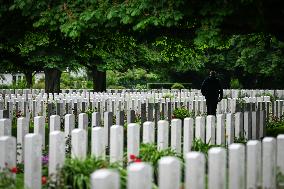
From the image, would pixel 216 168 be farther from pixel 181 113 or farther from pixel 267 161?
pixel 181 113

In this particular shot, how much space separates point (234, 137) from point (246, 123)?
0.65m

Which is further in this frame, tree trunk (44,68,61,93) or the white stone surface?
tree trunk (44,68,61,93)

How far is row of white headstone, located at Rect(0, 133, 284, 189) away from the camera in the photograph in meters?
3.74

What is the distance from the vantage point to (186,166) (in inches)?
165

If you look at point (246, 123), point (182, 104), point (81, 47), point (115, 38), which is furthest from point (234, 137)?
point (182, 104)

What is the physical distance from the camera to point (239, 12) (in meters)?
8.19

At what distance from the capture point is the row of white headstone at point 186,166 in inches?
147

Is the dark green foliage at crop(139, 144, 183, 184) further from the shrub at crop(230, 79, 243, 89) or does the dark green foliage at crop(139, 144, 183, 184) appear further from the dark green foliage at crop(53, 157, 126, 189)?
the shrub at crop(230, 79, 243, 89)

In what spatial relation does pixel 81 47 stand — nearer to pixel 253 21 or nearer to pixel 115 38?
pixel 115 38

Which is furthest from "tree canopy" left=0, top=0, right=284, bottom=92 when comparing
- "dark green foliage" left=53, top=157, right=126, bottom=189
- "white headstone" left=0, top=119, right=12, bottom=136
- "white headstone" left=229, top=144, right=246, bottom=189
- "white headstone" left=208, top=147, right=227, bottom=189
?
"white headstone" left=208, top=147, right=227, bottom=189

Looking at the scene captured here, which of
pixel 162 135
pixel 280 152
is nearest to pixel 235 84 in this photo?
pixel 162 135

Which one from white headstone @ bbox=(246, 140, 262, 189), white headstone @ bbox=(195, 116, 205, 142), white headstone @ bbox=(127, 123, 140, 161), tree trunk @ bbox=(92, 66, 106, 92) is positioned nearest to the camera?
white headstone @ bbox=(246, 140, 262, 189)

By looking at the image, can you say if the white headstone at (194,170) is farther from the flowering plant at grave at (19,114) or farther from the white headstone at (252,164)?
the flowering plant at grave at (19,114)

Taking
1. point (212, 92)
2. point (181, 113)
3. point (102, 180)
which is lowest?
point (181, 113)
